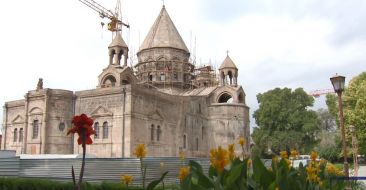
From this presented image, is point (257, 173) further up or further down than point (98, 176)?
further up

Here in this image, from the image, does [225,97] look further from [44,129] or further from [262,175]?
[262,175]

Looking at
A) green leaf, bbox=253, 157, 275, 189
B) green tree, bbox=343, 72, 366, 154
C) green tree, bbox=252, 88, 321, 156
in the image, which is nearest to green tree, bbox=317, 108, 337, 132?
green tree, bbox=252, 88, 321, 156

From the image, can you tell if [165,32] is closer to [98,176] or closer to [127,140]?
[127,140]

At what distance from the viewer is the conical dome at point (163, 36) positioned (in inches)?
1452

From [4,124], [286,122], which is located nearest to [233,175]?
[4,124]

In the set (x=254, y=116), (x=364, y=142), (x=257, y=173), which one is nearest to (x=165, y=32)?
(x=254, y=116)

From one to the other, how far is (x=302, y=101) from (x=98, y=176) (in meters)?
30.6

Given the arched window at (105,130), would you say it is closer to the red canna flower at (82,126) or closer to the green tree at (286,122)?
the green tree at (286,122)

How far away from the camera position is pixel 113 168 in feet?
41.3

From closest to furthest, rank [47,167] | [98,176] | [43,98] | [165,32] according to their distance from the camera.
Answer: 1. [98,176]
2. [47,167]
3. [43,98]
4. [165,32]

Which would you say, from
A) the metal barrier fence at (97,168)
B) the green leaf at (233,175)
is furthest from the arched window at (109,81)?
the green leaf at (233,175)

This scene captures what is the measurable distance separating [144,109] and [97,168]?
13574 millimetres

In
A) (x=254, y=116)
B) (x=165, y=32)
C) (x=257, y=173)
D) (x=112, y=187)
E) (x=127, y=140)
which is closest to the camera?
(x=257, y=173)

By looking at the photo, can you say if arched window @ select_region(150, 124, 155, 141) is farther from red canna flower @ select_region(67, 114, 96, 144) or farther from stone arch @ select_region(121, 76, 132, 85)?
red canna flower @ select_region(67, 114, 96, 144)
